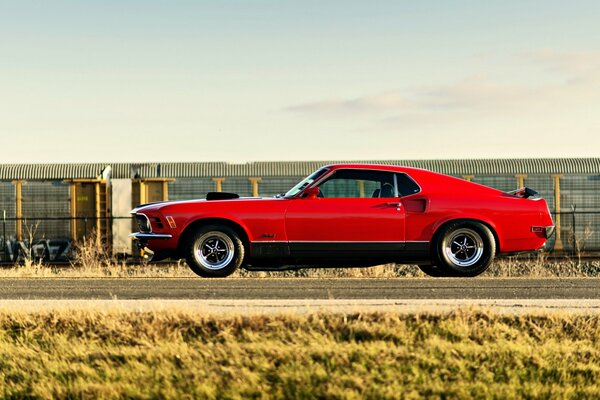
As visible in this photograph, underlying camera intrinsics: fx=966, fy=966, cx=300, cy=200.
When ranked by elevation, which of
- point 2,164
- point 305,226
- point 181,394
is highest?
A: point 2,164

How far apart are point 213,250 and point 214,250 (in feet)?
0.05

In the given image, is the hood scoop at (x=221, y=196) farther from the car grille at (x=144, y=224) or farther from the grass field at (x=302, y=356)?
the grass field at (x=302, y=356)

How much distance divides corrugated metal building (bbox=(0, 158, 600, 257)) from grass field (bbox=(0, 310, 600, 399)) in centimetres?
1903

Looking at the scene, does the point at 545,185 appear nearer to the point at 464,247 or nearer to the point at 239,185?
the point at 239,185

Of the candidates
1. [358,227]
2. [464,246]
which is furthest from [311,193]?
[464,246]

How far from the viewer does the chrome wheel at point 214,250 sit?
11.3 meters

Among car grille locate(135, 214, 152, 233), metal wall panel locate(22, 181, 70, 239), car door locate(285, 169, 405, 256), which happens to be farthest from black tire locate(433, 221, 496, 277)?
metal wall panel locate(22, 181, 70, 239)

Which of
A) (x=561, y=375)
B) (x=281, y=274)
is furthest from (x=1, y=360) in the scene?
(x=281, y=274)

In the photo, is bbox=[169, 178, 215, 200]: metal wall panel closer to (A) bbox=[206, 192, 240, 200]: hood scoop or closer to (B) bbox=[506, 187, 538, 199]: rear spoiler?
(A) bbox=[206, 192, 240, 200]: hood scoop

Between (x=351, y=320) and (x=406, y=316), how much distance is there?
730mm

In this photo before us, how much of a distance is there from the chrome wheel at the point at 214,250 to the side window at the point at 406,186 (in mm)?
2129

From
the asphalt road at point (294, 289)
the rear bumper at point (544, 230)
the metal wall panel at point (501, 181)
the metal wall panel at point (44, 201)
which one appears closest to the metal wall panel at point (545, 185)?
the metal wall panel at point (501, 181)

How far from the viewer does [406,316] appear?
11500 millimetres

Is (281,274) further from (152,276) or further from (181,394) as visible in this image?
(181,394)
